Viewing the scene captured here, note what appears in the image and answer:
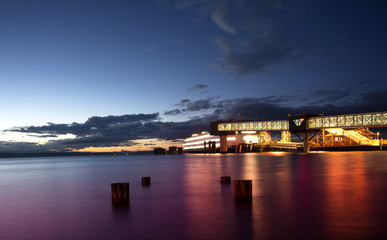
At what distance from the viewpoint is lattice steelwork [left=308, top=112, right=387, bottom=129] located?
122 m

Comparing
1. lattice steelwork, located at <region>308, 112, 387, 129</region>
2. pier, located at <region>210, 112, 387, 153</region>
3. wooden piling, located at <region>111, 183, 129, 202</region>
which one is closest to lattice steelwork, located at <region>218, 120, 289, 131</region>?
pier, located at <region>210, 112, 387, 153</region>

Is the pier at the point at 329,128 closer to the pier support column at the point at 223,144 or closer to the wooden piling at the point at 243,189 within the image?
the pier support column at the point at 223,144

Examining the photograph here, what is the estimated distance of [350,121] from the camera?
129 m

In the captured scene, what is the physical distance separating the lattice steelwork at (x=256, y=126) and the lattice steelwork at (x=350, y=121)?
1708 centimetres

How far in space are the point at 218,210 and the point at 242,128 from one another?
155354 millimetres

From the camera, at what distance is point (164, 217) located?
1524cm

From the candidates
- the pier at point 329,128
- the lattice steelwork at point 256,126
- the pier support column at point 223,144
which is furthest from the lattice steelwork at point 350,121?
the pier support column at point 223,144

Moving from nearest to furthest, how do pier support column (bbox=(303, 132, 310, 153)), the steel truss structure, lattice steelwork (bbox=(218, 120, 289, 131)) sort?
1. the steel truss structure
2. pier support column (bbox=(303, 132, 310, 153))
3. lattice steelwork (bbox=(218, 120, 289, 131))

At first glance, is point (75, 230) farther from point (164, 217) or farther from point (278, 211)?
point (278, 211)

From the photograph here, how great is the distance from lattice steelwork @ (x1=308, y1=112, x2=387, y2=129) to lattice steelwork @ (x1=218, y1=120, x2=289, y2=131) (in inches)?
672

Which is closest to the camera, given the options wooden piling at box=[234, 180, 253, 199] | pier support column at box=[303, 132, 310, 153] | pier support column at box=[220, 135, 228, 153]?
wooden piling at box=[234, 180, 253, 199]

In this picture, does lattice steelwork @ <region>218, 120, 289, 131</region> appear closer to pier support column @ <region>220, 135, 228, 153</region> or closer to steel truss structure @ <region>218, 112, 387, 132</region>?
steel truss structure @ <region>218, 112, 387, 132</region>

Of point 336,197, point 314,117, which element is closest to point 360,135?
point 314,117

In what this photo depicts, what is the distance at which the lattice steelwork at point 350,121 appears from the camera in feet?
401
